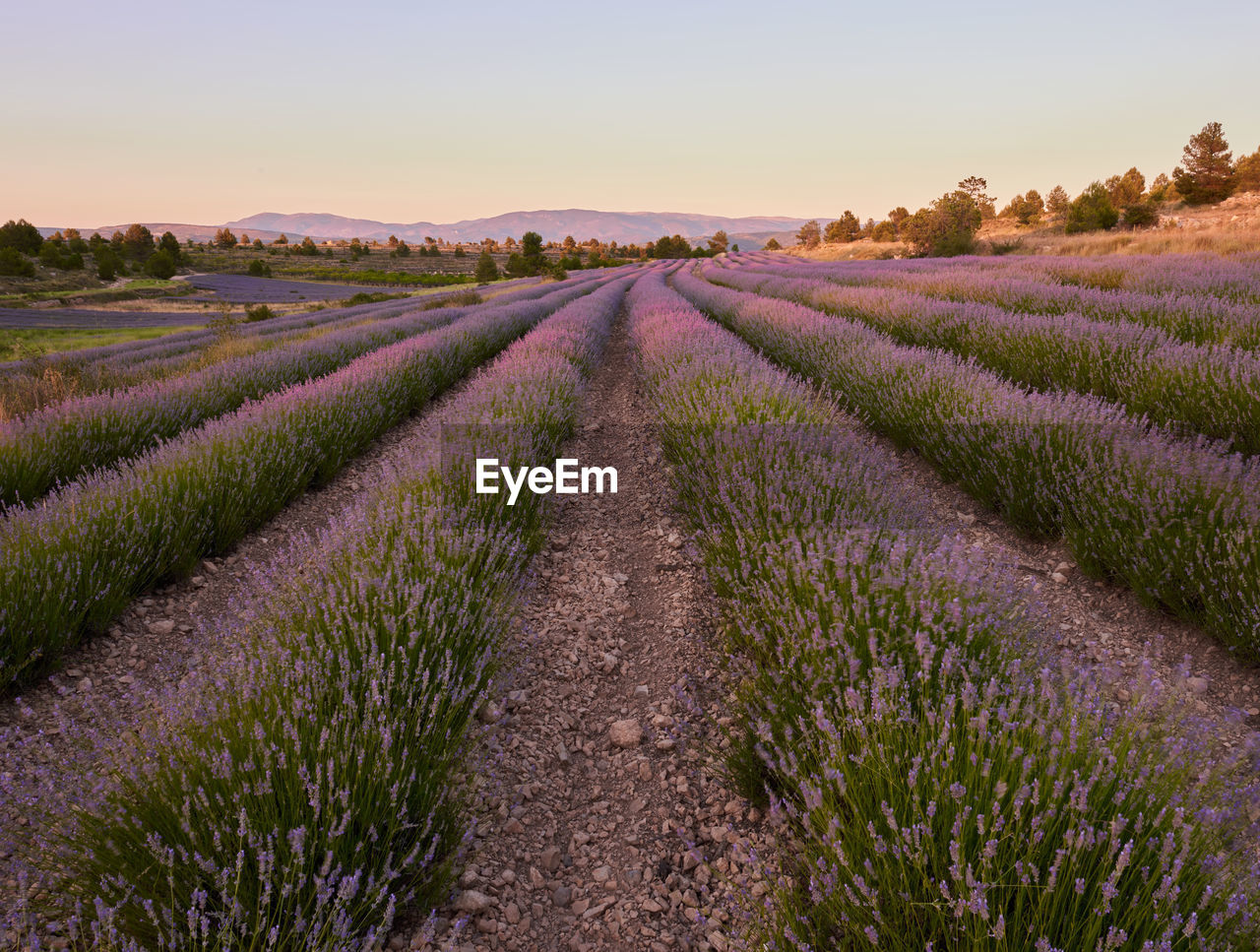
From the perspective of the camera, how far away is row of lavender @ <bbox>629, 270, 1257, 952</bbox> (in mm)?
1160

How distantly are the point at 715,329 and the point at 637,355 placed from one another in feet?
4.08

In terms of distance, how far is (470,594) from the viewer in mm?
2418

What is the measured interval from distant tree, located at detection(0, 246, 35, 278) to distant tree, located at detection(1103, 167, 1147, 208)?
206 feet

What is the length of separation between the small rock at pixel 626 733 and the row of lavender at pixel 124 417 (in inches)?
146

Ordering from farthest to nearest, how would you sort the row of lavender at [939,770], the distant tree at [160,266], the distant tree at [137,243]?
the distant tree at [137,243], the distant tree at [160,266], the row of lavender at [939,770]

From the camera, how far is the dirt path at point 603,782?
1719mm

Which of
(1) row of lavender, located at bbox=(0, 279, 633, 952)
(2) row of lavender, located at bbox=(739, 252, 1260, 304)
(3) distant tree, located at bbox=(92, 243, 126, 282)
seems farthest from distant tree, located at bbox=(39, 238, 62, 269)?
(1) row of lavender, located at bbox=(0, 279, 633, 952)

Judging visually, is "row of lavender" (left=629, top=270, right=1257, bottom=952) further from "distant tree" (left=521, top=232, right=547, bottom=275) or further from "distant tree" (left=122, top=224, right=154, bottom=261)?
"distant tree" (left=122, top=224, right=154, bottom=261)

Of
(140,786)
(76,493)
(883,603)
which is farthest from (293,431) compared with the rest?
(883,603)

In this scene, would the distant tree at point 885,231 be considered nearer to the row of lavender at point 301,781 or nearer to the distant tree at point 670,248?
the distant tree at point 670,248

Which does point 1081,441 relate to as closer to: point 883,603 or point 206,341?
point 883,603

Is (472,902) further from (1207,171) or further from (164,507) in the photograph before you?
(1207,171)

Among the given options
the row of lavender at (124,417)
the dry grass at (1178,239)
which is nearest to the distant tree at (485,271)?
the dry grass at (1178,239)

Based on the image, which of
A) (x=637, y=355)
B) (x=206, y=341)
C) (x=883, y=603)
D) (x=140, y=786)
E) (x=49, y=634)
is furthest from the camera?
(x=206, y=341)
